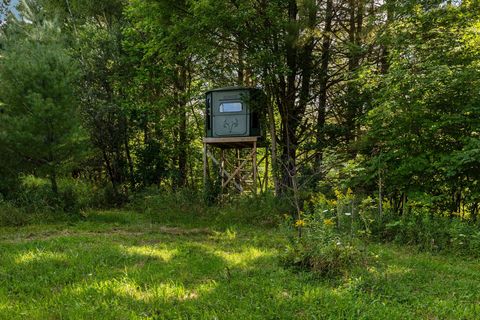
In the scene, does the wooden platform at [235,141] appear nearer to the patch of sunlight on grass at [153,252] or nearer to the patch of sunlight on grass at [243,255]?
the patch of sunlight on grass at [243,255]

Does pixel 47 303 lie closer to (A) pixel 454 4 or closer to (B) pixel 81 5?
(A) pixel 454 4

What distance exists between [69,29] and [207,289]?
13.0 m

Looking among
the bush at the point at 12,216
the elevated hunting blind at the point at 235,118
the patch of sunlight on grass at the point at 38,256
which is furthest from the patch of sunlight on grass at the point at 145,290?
the elevated hunting blind at the point at 235,118

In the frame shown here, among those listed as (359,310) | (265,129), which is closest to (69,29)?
(265,129)

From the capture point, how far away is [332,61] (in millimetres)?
10914

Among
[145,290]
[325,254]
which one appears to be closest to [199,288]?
[145,290]

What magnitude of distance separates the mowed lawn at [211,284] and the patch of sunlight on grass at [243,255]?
0.05ft

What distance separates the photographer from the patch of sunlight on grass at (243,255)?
15.4ft

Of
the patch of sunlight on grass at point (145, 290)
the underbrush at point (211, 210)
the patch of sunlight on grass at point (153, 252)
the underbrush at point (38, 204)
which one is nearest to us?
the patch of sunlight on grass at point (145, 290)

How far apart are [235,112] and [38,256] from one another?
6482 millimetres

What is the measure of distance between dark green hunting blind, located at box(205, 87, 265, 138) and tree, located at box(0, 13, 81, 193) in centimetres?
352

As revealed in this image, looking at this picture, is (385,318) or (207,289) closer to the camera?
(385,318)

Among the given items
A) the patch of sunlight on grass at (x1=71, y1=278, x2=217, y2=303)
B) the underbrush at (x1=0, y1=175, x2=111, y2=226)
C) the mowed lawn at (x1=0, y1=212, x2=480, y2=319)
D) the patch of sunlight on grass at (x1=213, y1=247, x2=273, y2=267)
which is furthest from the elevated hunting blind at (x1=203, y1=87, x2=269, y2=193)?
the patch of sunlight on grass at (x1=71, y1=278, x2=217, y2=303)

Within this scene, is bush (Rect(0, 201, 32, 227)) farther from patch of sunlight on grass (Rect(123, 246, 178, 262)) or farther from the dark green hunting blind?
the dark green hunting blind
